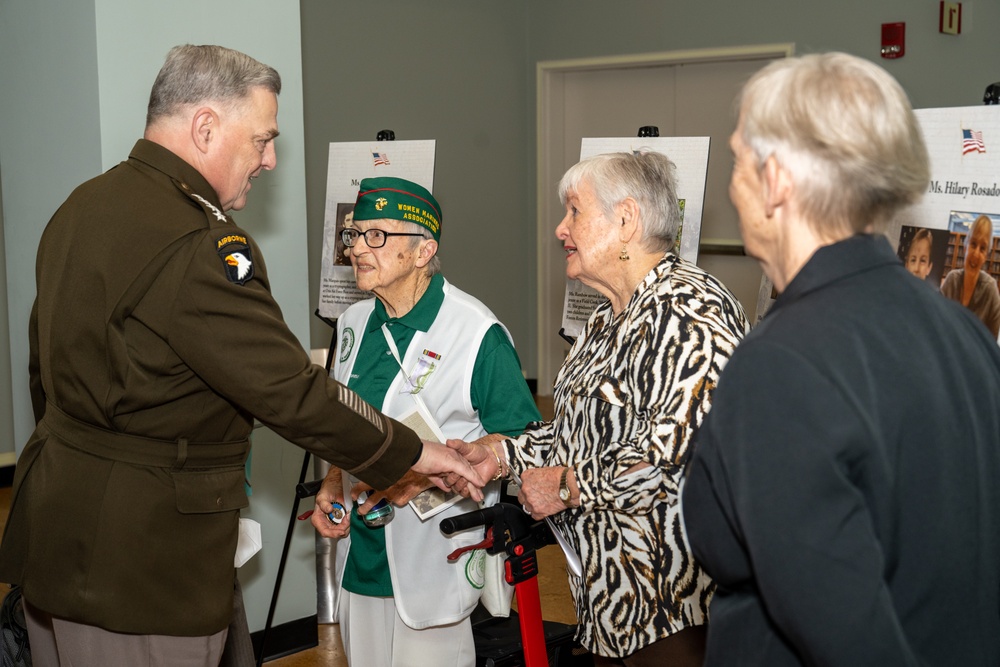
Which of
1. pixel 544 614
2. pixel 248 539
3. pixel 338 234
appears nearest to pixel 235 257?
pixel 248 539

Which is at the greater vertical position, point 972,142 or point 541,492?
point 972,142

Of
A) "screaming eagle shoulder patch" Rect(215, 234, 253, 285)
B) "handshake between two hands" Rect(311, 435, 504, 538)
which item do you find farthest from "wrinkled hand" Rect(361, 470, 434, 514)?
"screaming eagle shoulder patch" Rect(215, 234, 253, 285)

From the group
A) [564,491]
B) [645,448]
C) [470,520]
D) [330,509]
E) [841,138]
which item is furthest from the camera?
[330,509]

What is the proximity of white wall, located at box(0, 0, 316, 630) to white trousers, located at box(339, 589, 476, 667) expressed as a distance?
106cm

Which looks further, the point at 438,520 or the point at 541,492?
the point at 438,520

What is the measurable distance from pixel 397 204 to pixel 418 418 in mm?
558

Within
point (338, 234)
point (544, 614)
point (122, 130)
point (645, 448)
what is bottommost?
point (544, 614)

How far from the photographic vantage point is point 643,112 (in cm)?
688

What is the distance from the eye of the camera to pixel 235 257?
173 centimetres

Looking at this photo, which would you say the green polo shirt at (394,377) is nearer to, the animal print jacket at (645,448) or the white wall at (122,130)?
the animal print jacket at (645,448)

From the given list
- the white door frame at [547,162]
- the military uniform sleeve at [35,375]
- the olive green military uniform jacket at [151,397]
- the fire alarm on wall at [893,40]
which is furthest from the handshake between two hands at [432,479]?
the white door frame at [547,162]

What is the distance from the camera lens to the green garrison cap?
2449mm

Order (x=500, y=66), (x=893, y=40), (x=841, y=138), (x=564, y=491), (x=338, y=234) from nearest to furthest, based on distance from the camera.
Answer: (x=841, y=138) → (x=564, y=491) → (x=338, y=234) → (x=893, y=40) → (x=500, y=66)

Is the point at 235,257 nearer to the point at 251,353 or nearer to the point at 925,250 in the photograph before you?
the point at 251,353
